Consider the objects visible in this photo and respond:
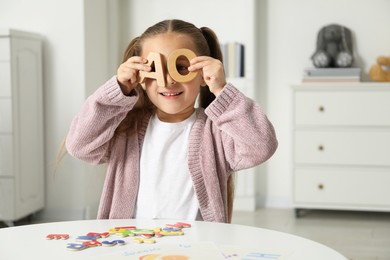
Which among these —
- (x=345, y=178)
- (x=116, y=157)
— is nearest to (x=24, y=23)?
(x=345, y=178)

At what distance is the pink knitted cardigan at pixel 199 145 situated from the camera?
1.30 m

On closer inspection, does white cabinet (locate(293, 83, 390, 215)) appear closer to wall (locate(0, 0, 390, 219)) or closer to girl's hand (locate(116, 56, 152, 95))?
wall (locate(0, 0, 390, 219))

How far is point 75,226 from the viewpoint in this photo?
3.70ft

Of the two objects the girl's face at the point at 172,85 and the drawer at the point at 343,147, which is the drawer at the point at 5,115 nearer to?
the drawer at the point at 343,147

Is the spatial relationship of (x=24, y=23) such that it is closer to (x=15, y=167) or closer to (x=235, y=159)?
(x=15, y=167)

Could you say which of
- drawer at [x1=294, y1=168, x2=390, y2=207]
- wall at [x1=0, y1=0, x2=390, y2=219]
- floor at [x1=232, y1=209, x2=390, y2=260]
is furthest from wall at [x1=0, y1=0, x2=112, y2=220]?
drawer at [x1=294, y1=168, x2=390, y2=207]

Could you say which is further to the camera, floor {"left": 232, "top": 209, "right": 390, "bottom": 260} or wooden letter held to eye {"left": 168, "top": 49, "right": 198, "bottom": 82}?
floor {"left": 232, "top": 209, "right": 390, "bottom": 260}

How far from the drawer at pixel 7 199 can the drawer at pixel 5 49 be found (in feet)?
2.04

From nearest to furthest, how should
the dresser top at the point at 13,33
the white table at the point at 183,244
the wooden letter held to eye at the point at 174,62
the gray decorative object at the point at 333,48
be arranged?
1. the white table at the point at 183,244
2. the wooden letter held to eye at the point at 174,62
3. the dresser top at the point at 13,33
4. the gray decorative object at the point at 333,48

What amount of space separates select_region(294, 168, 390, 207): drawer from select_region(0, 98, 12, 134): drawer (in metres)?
1.60

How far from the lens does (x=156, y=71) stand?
132cm

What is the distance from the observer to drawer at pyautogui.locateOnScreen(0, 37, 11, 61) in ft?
10.2

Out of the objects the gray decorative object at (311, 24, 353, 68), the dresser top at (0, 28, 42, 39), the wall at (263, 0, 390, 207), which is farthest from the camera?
the wall at (263, 0, 390, 207)

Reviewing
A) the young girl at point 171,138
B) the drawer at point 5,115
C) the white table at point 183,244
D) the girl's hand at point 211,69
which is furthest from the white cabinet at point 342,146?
the white table at point 183,244
